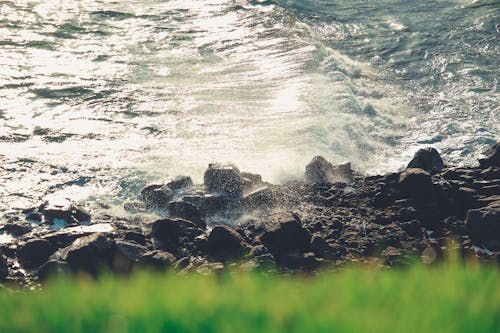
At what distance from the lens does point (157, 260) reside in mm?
9648

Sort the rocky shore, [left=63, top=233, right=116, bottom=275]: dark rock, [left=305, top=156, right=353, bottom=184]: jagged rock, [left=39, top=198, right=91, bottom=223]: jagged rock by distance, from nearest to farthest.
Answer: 1. [left=63, top=233, right=116, bottom=275]: dark rock
2. the rocky shore
3. [left=39, top=198, right=91, bottom=223]: jagged rock
4. [left=305, top=156, right=353, bottom=184]: jagged rock

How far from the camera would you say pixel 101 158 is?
13875 mm

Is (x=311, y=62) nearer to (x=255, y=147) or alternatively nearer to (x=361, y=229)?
(x=255, y=147)

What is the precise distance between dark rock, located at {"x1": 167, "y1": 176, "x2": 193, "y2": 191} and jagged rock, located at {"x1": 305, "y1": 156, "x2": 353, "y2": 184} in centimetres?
208

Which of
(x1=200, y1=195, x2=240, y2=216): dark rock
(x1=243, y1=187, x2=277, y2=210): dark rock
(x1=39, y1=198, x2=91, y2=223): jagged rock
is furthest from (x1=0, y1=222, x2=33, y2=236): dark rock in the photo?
(x1=243, y1=187, x2=277, y2=210): dark rock

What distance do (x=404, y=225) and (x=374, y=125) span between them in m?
6.16

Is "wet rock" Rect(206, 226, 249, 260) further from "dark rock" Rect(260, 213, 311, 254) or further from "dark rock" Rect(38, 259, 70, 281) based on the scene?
"dark rock" Rect(38, 259, 70, 281)

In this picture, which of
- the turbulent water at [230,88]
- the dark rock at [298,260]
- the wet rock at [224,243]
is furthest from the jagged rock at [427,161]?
the wet rock at [224,243]

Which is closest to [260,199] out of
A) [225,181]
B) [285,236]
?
[225,181]

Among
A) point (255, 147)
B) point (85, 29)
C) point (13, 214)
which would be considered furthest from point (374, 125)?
point (85, 29)

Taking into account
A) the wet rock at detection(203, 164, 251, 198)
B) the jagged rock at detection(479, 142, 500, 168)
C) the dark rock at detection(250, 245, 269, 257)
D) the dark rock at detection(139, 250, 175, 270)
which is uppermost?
the jagged rock at detection(479, 142, 500, 168)

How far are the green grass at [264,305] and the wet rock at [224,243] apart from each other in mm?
6884

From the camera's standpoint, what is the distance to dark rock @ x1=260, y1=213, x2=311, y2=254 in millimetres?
10125

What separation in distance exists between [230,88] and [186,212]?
7.85 meters
